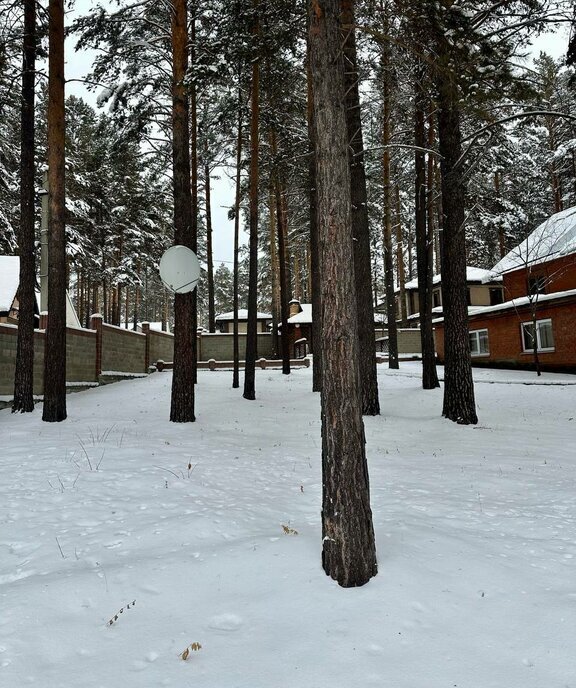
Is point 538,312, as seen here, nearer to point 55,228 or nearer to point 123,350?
point 123,350

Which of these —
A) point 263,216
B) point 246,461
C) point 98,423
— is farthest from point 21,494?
point 263,216

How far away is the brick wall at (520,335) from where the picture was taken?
1862 cm

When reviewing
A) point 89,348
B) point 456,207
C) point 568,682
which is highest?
point 456,207

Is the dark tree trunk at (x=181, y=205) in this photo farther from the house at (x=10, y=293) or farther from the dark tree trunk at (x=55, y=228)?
the house at (x=10, y=293)

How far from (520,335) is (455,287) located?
13800 millimetres

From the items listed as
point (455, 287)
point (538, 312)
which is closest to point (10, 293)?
point (455, 287)

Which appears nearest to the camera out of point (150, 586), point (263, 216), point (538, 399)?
point (150, 586)

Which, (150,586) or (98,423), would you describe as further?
(98,423)

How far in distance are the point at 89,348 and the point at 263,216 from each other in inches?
834

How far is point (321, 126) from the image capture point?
3.56 meters

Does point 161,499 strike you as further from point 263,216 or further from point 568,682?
point 263,216

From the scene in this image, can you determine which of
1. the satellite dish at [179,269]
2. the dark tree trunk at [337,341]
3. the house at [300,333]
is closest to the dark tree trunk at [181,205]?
the satellite dish at [179,269]

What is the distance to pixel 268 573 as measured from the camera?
3.27 m

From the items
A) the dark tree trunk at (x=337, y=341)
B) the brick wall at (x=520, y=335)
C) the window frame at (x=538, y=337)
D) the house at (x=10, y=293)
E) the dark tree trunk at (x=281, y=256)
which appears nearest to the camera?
the dark tree trunk at (x=337, y=341)
